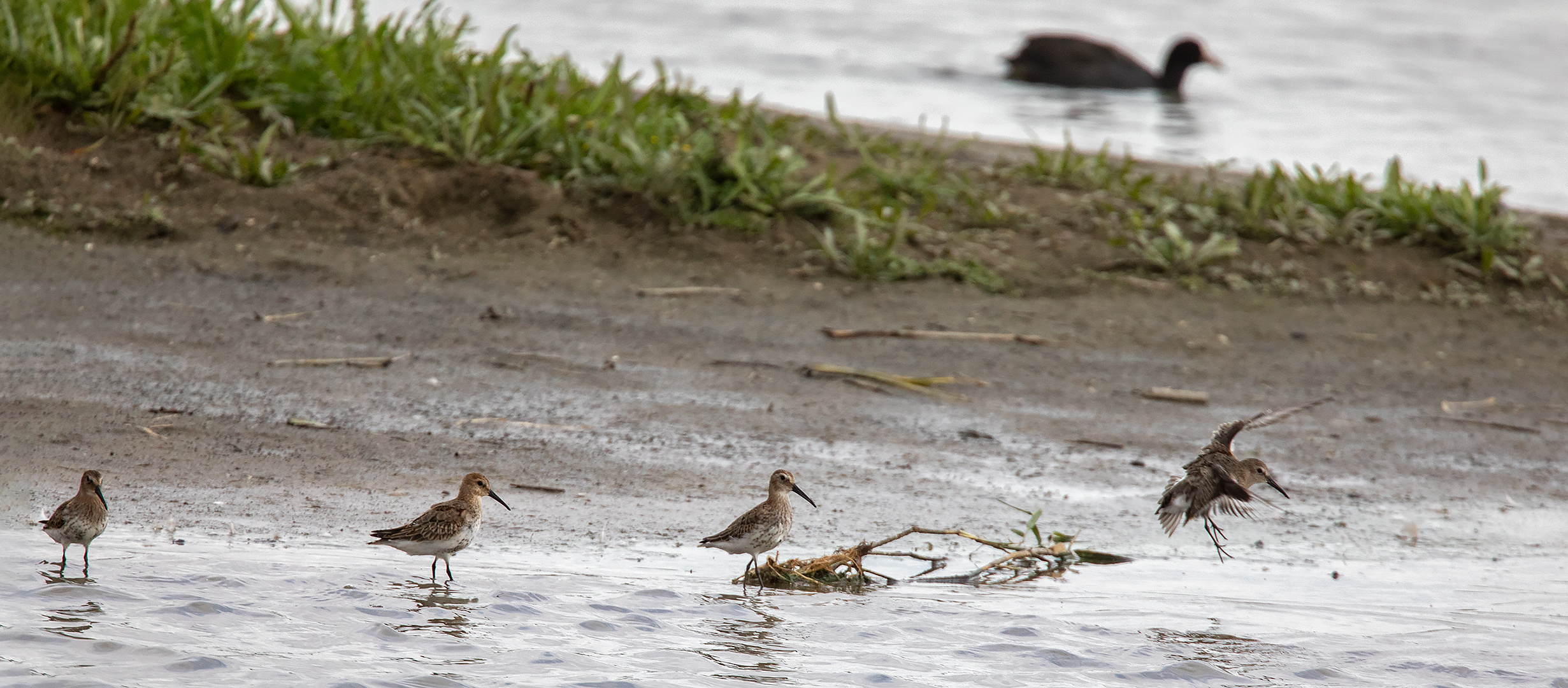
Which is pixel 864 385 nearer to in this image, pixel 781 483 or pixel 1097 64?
pixel 781 483

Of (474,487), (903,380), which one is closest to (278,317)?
(474,487)

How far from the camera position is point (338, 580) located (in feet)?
16.9

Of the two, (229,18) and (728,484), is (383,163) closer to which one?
(229,18)

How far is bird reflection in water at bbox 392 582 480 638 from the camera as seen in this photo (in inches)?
195

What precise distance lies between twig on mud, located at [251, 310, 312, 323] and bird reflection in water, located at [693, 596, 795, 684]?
4.10 meters

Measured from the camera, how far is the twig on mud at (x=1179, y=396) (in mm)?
8312

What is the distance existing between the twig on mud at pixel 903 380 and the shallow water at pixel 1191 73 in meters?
7.68

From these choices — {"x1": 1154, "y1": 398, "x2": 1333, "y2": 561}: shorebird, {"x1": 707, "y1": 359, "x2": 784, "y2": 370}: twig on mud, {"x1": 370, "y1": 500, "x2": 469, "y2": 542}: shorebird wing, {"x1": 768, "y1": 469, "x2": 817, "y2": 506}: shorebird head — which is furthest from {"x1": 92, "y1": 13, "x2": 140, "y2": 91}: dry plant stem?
{"x1": 1154, "y1": 398, "x2": 1333, "y2": 561}: shorebird

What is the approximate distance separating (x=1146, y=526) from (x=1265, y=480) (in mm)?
661

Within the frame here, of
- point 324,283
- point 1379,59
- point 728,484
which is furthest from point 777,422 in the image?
point 1379,59

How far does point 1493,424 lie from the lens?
27.1 feet

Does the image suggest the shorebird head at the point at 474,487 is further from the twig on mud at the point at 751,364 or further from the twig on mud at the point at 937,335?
the twig on mud at the point at 937,335

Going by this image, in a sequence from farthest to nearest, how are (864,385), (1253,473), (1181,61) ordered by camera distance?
(1181,61) → (864,385) → (1253,473)

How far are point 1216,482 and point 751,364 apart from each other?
11.1ft
